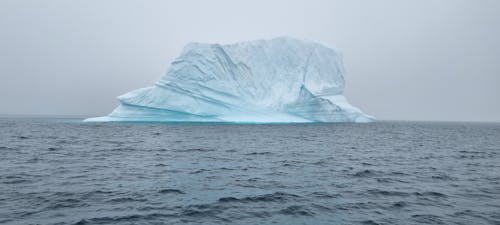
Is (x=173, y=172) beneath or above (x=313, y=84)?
beneath

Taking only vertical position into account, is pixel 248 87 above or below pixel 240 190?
above

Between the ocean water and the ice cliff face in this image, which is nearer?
the ocean water

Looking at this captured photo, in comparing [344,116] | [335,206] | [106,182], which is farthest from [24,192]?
[344,116]

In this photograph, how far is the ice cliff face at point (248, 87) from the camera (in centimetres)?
3891

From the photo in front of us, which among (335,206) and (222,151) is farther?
(222,151)

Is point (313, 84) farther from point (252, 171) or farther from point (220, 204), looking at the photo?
point (220, 204)

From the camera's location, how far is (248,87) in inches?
1688

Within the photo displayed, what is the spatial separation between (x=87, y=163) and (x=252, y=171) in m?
6.01

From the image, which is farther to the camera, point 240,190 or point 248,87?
point 248,87

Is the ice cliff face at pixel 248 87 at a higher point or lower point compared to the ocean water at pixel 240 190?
higher

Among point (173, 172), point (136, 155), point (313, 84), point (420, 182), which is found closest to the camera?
point (420, 182)

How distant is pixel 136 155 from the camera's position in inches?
558

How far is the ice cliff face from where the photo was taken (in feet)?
128

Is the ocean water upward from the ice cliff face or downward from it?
downward
